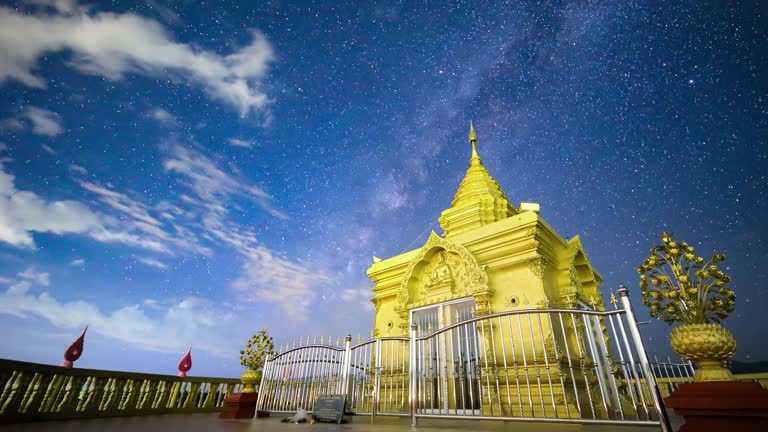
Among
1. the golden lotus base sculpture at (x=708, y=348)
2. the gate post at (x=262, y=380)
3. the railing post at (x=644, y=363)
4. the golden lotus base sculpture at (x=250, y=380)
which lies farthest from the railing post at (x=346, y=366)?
the golden lotus base sculpture at (x=708, y=348)

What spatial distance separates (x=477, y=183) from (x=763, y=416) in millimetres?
12289

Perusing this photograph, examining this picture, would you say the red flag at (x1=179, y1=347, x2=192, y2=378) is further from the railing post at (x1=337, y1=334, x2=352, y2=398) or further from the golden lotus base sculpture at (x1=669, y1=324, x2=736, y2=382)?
the golden lotus base sculpture at (x1=669, y1=324, x2=736, y2=382)

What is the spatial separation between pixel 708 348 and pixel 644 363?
0.76 meters

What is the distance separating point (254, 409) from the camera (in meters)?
8.12

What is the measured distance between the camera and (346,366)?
6.88m

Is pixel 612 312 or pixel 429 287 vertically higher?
pixel 429 287

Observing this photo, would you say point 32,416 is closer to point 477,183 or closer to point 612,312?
point 612,312

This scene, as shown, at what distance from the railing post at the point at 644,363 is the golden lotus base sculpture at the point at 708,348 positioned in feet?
1.82

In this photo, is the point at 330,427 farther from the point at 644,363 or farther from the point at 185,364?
the point at 185,364

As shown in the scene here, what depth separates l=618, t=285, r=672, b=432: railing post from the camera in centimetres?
334

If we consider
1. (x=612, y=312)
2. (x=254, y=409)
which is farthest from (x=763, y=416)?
(x=254, y=409)

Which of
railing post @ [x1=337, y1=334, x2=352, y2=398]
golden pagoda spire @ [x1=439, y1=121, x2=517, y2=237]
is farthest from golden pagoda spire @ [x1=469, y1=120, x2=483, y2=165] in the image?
railing post @ [x1=337, y1=334, x2=352, y2=398]

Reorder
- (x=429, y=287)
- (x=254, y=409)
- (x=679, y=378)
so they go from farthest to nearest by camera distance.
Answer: (x=429, y=287)
(x=679, y=378)
(x=254, y=409)

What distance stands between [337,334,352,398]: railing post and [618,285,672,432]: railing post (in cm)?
475
